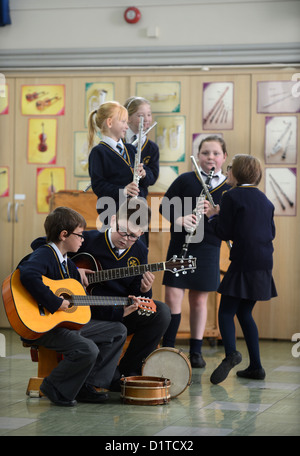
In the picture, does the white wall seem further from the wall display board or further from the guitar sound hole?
the guitar sound hole

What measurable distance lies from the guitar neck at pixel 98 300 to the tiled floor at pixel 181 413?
423 millimetres

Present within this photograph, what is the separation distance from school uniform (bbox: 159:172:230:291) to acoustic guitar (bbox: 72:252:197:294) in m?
0.66

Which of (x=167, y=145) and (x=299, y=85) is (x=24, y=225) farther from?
→ (x=299, y=85)

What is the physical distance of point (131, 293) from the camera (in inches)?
138

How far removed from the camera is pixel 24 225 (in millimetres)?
5797

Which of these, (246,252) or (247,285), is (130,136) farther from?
(247,285)

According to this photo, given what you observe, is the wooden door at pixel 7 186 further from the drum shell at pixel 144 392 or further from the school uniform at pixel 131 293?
the drum shell at pixel 144 392

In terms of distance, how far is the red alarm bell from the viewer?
18.1 feet

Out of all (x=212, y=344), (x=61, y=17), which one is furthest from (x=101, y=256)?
(x=61, y=17)

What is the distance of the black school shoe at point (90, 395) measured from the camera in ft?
10.4

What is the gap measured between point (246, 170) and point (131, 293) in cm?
95

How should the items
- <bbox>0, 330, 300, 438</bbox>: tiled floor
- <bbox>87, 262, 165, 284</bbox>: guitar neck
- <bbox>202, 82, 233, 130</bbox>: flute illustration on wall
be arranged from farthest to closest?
<bbox>202, 82, 233, 130</bbox>: flute illustration on wall, <bbox>87, 262, 165, 284</bbox>: guitar neck, <bbox>0, 330, 300, 438</bbox>: tiled floor

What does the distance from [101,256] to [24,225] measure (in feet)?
8.05

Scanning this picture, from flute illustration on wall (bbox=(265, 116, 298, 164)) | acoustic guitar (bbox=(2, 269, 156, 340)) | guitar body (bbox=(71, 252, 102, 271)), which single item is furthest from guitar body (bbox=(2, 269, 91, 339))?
flute illustration on wall (bbox=(265, 116, 298, 164))
